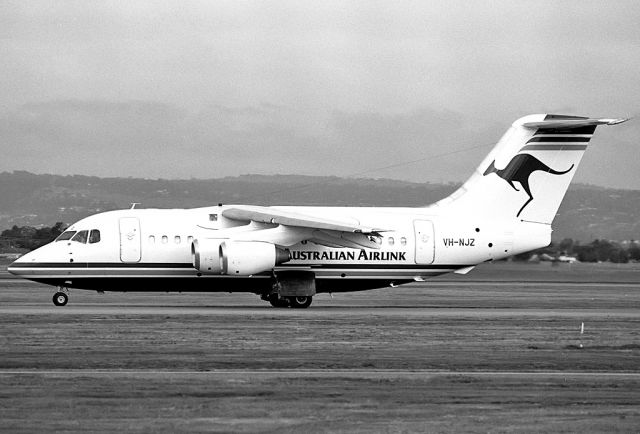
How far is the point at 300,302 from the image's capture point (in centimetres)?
3875

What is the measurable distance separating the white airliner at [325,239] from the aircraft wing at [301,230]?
3 cm

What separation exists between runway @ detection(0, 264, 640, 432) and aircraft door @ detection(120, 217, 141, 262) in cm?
177

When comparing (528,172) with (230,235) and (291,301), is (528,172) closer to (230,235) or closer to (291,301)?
(291,301)

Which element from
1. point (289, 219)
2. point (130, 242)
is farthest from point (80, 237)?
point (289, 219)

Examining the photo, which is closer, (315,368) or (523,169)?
(315,368)

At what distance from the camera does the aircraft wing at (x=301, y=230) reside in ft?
123

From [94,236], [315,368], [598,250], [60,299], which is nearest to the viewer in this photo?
[315,368]

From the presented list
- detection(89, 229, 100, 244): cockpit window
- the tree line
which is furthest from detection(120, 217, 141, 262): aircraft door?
the tree line

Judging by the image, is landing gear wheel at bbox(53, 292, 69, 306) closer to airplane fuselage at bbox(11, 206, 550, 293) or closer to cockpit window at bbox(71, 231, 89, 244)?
airplane fuselage at bbox(11, 206, 550, 293)

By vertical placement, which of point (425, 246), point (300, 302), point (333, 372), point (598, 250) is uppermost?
point (425, 246)

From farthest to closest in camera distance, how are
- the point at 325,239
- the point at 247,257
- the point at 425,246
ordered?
1. the point at 425,246
2. the point at 325,239
3. the point at 247,257

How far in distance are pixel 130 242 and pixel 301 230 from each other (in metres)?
5.64

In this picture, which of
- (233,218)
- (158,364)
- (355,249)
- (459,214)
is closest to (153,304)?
(233,218)

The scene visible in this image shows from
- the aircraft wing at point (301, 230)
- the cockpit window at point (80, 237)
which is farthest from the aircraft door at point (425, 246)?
the cockpit window at point (80, 237)
